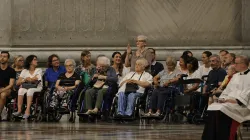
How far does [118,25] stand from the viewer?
2305cm

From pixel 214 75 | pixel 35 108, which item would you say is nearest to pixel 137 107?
pixel 214 75

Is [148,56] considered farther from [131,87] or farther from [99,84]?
[99,84]

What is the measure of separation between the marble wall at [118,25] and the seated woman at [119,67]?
245 centimetres

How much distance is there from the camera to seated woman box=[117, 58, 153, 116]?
19.0 meters

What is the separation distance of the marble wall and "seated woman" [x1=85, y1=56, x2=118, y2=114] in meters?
2.97

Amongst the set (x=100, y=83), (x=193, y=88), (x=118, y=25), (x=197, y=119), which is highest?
(x=118, y=25)

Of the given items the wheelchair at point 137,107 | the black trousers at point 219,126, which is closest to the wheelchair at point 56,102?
the wheelchair at point 137,107

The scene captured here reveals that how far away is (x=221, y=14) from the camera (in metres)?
22.3

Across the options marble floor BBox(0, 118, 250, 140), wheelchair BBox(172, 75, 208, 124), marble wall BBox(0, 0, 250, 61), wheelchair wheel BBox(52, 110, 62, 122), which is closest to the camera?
marble floor BBox(0, 118, 250, 140)

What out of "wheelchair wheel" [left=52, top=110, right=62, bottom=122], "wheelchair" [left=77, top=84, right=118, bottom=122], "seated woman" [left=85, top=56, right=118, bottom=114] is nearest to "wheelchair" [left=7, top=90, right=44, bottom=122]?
"wheelchair wheel" [left=52, top=110, right=62, bottom=122]

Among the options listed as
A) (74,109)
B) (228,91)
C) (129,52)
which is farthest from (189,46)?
(228,91)

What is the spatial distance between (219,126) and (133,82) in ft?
21.1

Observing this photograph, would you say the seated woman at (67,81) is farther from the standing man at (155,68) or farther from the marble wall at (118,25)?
the marble wall at (118,25)

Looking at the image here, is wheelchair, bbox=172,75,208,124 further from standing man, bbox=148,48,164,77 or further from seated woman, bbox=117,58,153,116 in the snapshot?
standing man, bbox=148,48,164,77
